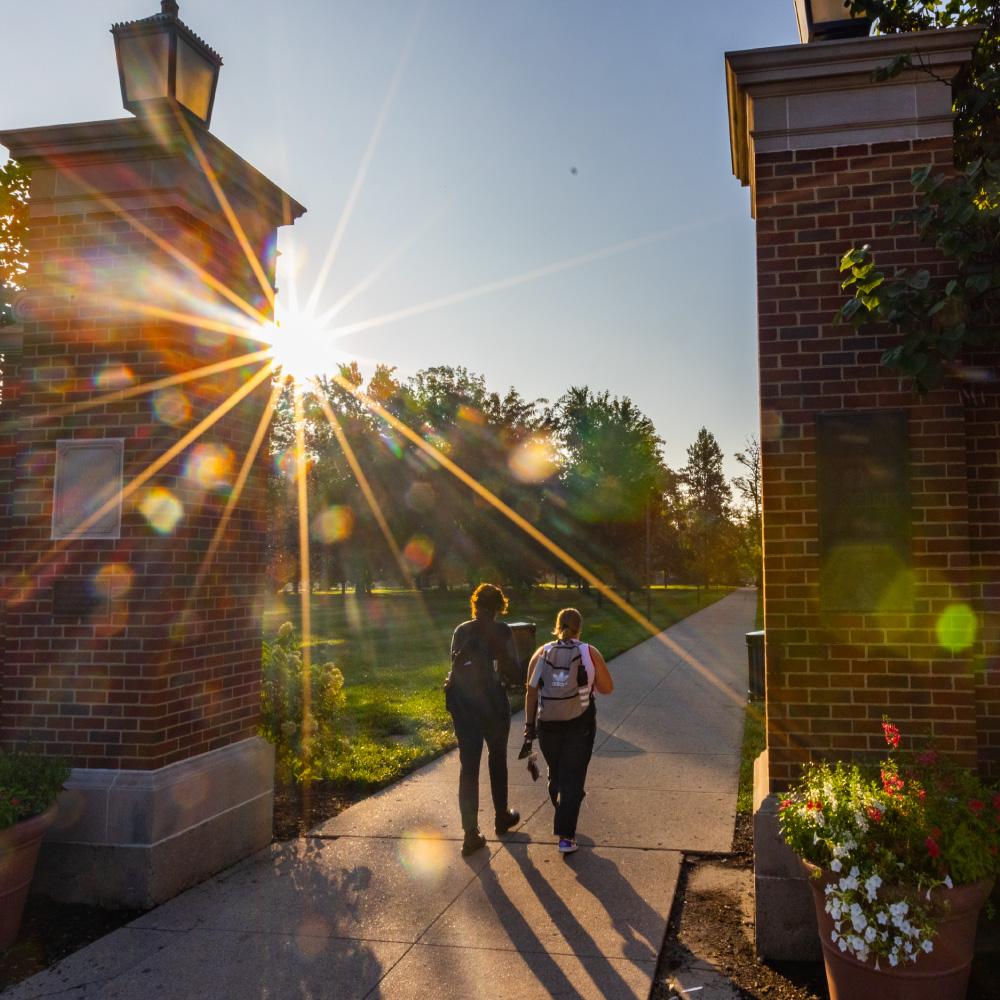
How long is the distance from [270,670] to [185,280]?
3.60 meters

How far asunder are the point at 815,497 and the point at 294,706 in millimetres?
5024

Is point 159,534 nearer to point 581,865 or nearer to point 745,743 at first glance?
point 581,865

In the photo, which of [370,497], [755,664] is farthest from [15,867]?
[370,497]

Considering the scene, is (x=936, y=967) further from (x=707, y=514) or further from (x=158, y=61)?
(x=707, y=514)

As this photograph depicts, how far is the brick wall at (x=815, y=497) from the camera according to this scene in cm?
430

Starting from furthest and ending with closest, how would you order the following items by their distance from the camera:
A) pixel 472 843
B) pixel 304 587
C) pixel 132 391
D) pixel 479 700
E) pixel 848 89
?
pixel 304 587
pixel 479 700
pixel 472 843
pixel 132 391
pixel 848 89

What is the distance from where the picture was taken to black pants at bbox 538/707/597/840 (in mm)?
5738

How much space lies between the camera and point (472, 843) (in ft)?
18.9

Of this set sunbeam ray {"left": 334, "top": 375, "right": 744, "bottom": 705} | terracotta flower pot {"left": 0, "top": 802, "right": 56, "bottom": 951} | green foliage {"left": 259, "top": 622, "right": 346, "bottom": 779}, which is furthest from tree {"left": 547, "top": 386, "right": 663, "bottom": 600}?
terracotta flower pot {"left": 0, "top": 802, "right": 56, "bottom": 951}

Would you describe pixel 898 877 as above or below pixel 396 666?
above

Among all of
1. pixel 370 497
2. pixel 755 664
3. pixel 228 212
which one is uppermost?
pixel 228 212

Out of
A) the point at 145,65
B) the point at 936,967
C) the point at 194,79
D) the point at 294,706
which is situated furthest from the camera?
the point at 294,706

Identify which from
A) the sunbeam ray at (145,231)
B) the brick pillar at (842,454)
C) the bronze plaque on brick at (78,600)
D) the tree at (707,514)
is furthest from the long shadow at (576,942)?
the tree at (707,514)

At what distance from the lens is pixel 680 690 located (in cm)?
1320
